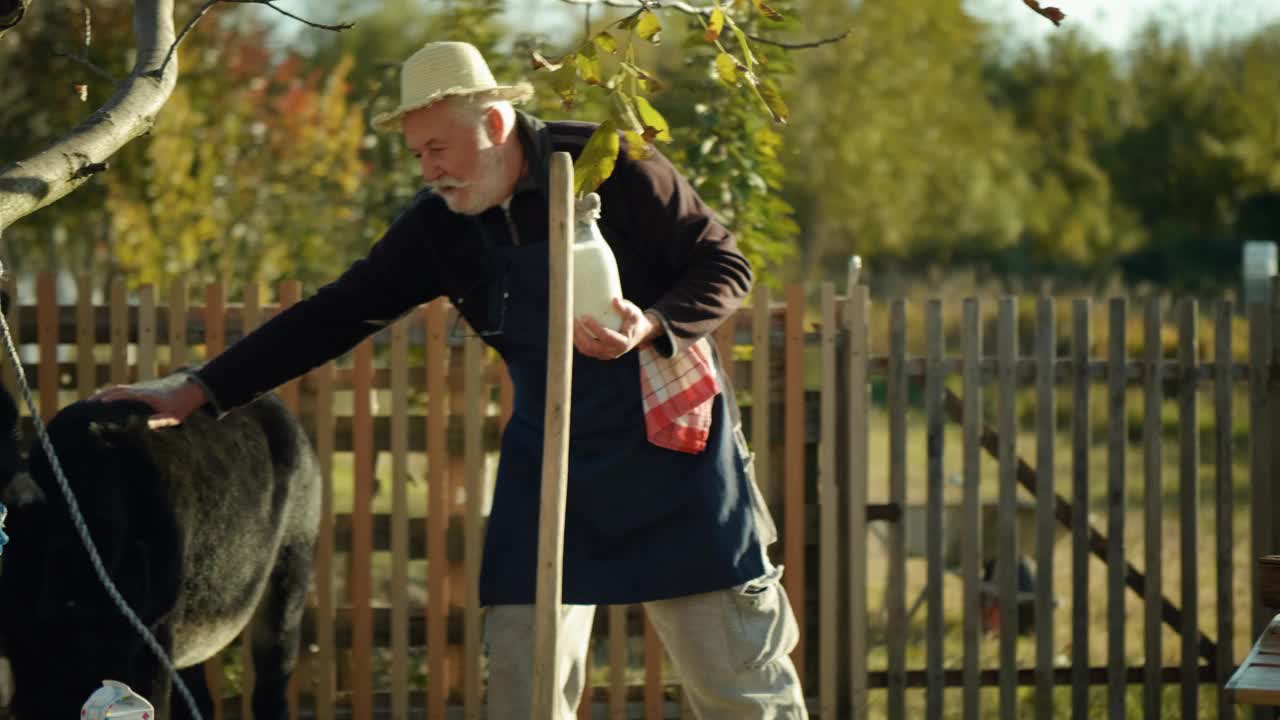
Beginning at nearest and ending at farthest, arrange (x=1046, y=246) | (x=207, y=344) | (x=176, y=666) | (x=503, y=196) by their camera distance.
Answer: (x=503, y=196) < (x=176, y=666) < (x=207, y=344) < (x=1046, y=246)

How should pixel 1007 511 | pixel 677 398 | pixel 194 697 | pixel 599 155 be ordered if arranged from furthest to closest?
pixel 1007 511 → pixel 194 697 → pixel 677 398 → pixel 599 155

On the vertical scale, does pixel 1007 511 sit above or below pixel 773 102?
below

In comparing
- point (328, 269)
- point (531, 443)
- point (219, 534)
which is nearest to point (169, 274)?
point (328, 269)

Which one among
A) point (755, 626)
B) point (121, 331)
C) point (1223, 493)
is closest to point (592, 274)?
point (755, 626)

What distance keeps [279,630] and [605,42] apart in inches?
103

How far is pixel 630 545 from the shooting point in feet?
11.2

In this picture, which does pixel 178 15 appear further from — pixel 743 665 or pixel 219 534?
pixel 743 665

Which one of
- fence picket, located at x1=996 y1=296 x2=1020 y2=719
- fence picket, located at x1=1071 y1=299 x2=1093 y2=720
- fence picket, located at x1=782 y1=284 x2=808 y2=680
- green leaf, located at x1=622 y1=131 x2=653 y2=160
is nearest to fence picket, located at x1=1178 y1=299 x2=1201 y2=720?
fence picket, located at x1=1071 y1=299 x2=1093 y2=720

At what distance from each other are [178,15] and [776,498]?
34.5 feet

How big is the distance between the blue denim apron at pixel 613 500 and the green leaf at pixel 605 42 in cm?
72

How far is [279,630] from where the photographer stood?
4.74 meters

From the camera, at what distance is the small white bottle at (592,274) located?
303cm

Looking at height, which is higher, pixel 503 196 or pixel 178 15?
pixel 178 15

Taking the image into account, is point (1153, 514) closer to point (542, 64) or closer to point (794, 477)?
point (794, 477)
